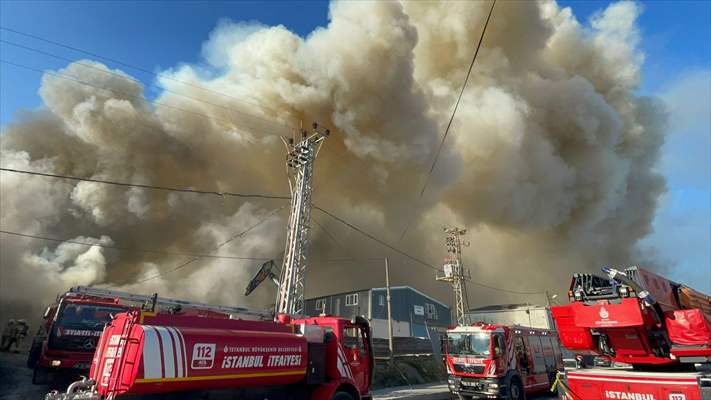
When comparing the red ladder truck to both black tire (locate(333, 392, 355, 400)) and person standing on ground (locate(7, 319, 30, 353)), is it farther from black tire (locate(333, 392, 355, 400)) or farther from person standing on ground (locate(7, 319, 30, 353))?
person standing on ground (locate(7, 319, 30, 353))

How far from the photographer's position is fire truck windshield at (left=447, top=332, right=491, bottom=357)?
35.7 ft

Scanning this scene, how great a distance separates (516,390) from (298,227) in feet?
27.7

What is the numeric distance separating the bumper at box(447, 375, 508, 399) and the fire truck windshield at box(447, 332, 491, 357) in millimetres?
665

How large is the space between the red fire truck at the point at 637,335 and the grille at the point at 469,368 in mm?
4452

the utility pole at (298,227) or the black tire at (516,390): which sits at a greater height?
the utility pole at (298,227)

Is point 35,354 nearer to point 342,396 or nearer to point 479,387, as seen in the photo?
point 342,396

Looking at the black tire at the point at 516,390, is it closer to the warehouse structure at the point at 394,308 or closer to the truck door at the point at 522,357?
the truck door at the point at 522,357

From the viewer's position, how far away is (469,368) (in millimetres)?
10875

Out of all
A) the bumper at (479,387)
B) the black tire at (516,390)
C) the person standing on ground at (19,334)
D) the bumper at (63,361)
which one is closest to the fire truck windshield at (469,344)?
the bumper at (479,387)

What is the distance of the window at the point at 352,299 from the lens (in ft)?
97.0

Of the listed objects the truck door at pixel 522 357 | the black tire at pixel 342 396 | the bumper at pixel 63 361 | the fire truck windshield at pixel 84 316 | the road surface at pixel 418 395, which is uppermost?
the fire truck windshield at pixel 84 316

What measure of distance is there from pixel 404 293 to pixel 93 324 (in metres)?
22.7

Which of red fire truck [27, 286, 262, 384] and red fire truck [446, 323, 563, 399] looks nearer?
red fire truck [27, 286, 262, 384]

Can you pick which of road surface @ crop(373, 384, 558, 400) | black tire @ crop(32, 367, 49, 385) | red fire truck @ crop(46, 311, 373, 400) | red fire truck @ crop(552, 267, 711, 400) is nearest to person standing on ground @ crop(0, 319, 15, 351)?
black tire @ crop(32, 367, 49, 385)
